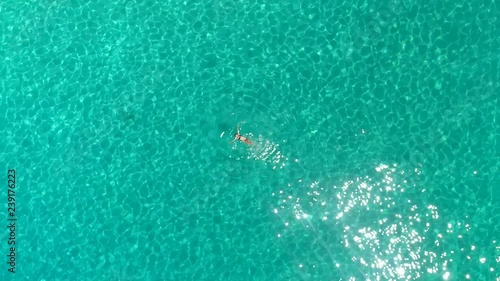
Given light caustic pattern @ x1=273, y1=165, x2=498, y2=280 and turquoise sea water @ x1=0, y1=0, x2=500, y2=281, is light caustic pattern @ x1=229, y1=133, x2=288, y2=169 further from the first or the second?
light caustic pattern @ x1=273, y1=165, x2=498, y2=280

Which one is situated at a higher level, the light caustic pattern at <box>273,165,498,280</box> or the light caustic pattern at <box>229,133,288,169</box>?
the light caustic pattern at <box>229,133,288,169</box>

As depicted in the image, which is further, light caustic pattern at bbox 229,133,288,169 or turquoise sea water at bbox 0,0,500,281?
light caustic pattern at bbox 229,133,288,169

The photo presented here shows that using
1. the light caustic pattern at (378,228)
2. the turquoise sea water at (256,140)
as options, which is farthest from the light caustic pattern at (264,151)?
the light caustic pattern at (378,228)

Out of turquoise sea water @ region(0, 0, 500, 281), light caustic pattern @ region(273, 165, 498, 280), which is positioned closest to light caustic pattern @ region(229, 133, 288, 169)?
turquoise sea water @ region(0, 0, 500, 281)

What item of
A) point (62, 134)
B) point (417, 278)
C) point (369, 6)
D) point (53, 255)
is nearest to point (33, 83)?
point (62, 134)

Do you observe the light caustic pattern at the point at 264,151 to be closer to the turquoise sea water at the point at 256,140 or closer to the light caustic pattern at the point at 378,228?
the turquoise sea water at the point at 256,140

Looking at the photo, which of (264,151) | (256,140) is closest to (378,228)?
(264,151)

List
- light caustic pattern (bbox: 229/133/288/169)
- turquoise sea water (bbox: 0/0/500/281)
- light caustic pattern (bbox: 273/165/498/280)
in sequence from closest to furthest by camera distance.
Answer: light caustic pattern (bbox: 273/165/498/280)
turquoise sea water (bbox: 0/0/500/281)
light caustic pattern (bbox: 229/133/288/169)
